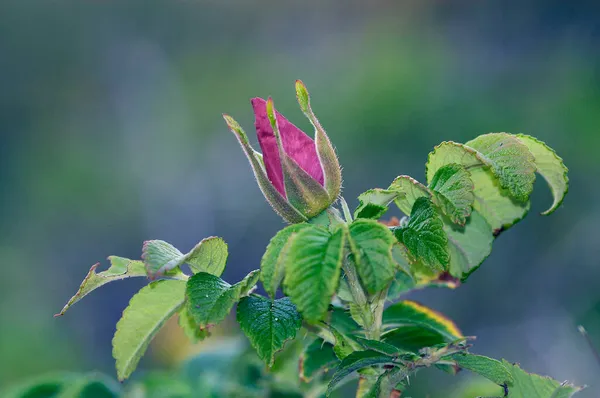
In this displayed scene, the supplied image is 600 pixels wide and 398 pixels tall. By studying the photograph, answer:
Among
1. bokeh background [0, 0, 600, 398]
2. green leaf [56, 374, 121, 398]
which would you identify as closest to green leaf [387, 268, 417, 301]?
green leaf [56, 374, 121, 398]

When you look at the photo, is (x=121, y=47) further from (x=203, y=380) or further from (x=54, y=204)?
(x=203, y=380)

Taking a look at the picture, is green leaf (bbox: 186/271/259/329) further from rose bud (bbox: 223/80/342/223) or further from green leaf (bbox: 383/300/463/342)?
green leaf (bbox: 383/300/463/342)

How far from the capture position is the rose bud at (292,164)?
20.7 inches

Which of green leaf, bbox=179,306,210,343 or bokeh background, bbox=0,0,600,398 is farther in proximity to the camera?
bokeh background, bbox=0,0,600,398

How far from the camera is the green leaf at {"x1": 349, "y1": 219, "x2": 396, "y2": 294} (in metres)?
0.44

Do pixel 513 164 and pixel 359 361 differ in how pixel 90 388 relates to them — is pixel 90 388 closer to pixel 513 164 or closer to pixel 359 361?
pixel 359 361

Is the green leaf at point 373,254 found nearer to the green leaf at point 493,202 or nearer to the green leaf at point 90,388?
the green leaf at point 493,202

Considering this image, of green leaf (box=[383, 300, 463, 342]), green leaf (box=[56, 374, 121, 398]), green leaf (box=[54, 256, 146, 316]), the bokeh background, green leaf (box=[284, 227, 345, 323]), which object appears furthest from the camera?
the bokeh background

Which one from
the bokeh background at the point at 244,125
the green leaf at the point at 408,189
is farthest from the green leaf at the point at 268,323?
the bokeh background at the point at 244,125

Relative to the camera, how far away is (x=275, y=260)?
0.46 metres

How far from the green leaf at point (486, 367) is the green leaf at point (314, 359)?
0.60ft

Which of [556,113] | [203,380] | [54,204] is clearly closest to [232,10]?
[54,204]

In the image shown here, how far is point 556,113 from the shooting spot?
11.5ft

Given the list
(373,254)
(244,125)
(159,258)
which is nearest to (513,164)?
(373,254)
